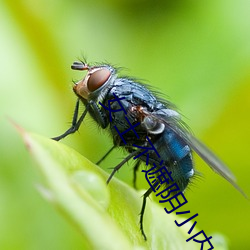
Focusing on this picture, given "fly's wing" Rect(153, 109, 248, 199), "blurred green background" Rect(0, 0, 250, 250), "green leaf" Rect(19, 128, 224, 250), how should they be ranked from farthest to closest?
"blurred green background" Rect(0, 0, 250, 250), "fly's wing" Rect(153, 109, 248, 199), "green leaf" Rect(19, 128, 224, 250)

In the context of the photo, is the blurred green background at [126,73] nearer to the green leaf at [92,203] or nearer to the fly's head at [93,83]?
the fly's head at [93,83]

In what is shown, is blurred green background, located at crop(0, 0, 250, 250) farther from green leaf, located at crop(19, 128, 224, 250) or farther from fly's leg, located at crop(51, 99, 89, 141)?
green leaf, located at crop(19, 128, 224, 250)

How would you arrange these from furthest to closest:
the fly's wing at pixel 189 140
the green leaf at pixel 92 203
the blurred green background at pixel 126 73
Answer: the blurred green background at pixel 126 73 → the fly's wing at pixel 189 140 → the green leaf at pixel 92 203

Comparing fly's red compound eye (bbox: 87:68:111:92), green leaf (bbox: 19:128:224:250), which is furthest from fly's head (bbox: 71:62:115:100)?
green leaf (bbox: 19:128:224:250)

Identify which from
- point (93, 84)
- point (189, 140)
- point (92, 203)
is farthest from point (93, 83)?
point (92, 203)

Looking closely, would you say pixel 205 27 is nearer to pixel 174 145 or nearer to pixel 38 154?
pixel 174 145

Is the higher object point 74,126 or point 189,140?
point 189,140

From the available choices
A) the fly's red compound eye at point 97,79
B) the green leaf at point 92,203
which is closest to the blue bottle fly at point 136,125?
the fly's red compound eye at point 97,79

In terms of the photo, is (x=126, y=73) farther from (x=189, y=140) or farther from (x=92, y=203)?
(x=92, y=203)
